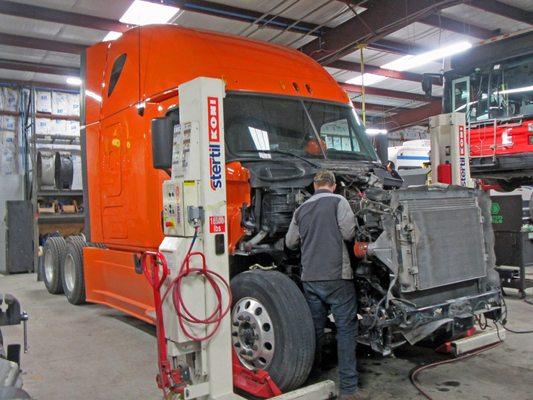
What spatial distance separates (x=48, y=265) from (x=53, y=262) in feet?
1.33

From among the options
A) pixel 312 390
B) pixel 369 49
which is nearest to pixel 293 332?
pixel 312 390

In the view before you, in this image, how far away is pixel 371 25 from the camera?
1016 centimetres

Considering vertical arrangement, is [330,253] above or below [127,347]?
above

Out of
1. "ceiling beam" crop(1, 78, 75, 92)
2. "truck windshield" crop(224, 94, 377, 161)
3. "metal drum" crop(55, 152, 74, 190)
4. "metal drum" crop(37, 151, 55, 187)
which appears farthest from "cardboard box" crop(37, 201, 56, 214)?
"truck windshield" crop(224, 94, 377, 161)

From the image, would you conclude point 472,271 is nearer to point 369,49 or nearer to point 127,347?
point 127,347

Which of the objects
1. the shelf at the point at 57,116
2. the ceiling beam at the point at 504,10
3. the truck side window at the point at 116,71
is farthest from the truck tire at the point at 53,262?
the ceiling beam at the point at 504,10

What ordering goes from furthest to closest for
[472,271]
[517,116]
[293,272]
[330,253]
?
1. [517,116]
2. [293,272]
3. [472,271]
4. [330,253]

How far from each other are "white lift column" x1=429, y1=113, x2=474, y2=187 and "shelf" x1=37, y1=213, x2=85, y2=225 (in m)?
8.80

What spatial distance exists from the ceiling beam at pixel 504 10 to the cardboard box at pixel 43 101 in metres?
11.1

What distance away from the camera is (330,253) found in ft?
12.1

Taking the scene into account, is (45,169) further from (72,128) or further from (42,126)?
(72,128)

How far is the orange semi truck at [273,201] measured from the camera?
3.67 metres

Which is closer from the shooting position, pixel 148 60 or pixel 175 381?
pixel 175 381

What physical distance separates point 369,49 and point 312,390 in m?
11.2
